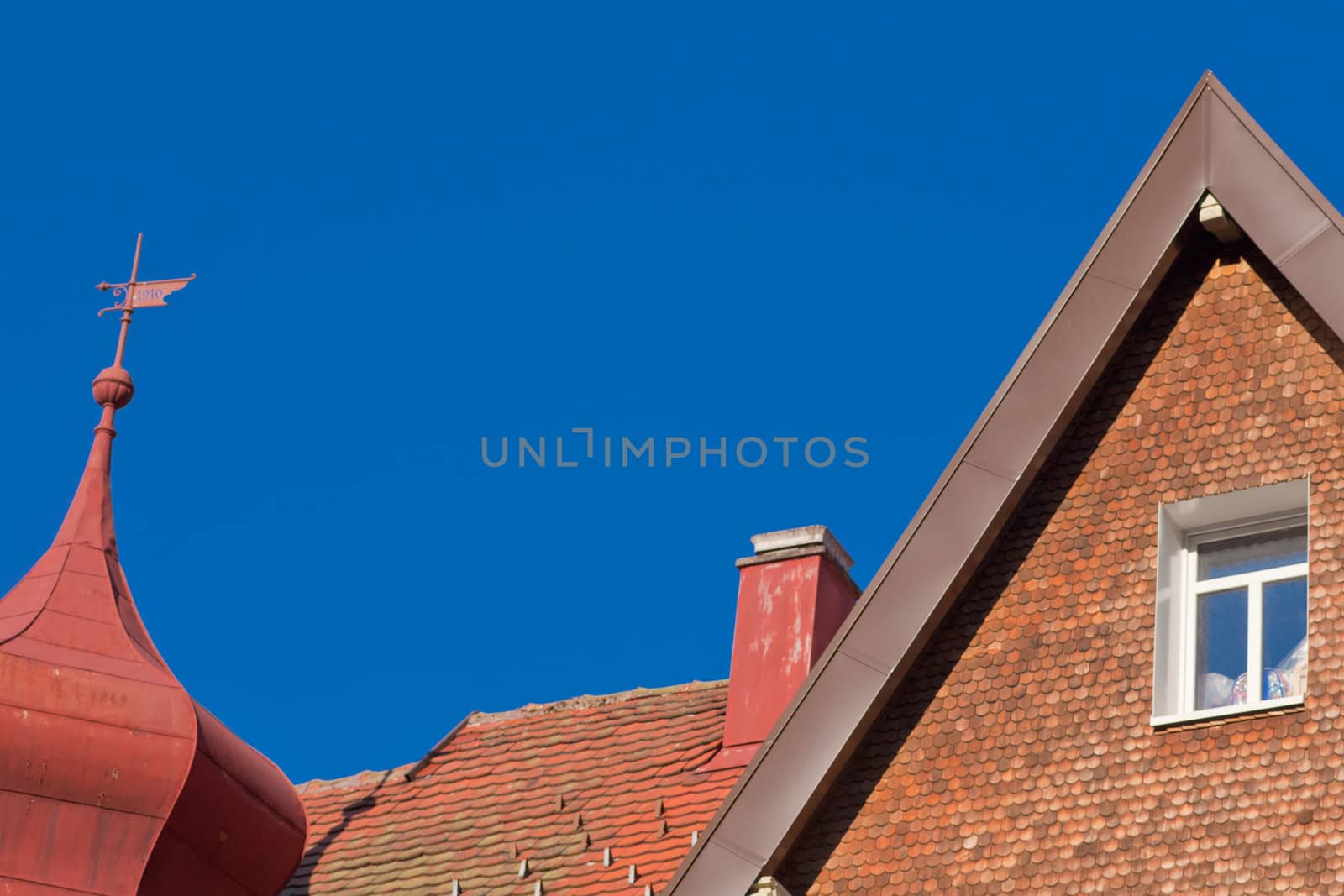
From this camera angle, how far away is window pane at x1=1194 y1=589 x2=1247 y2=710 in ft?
43.0

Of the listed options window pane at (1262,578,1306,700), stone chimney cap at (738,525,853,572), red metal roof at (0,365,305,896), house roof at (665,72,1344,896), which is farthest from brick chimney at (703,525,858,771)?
window pane at (1262,578,1306,700)

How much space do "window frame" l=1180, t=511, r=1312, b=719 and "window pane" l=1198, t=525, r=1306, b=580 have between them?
0.02 metres

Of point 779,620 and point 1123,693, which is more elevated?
point 779,620

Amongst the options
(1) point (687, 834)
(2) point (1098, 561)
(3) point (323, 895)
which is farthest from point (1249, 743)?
(3) point (323, 895)

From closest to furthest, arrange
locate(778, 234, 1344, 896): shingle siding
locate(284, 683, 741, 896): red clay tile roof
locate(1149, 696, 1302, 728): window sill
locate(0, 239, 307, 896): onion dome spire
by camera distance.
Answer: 1. locate(778, 234, 1344, 896): shingle siding
2. locate(1149, 696, 1302, 728): window sill
3. locate(284, 683, 741, 896): red clay tile roof
4. locate(0, 239, 307, 896): onion dome spire

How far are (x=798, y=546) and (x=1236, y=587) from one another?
5775 mm

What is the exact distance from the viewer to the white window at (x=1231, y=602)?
13.0m

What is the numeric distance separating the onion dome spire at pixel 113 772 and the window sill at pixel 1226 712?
8327 mm

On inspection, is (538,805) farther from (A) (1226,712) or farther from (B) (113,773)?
(A) (1226,712)

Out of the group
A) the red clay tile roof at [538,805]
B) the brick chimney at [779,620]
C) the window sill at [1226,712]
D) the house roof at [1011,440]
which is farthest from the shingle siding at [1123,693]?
the brick chimney at [779,620]

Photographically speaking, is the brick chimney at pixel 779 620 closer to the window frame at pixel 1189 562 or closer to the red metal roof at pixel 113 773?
the red metal roof at pixel 113 773

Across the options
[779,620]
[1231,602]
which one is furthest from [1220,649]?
[779,620]

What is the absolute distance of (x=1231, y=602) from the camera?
13461mm

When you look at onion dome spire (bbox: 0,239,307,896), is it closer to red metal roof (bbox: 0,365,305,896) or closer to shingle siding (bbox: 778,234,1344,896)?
red metal roof (bbox: 0,365,305,896)
